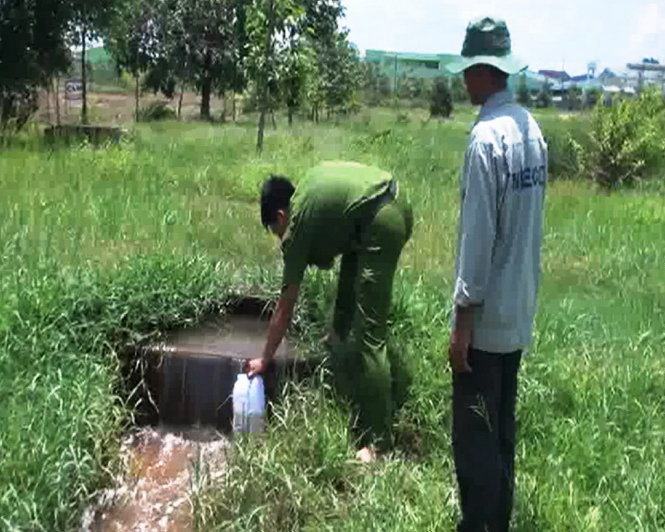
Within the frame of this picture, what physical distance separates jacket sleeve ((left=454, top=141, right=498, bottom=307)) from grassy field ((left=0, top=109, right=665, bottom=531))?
3.62 feet

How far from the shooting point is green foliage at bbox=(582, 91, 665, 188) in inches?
770

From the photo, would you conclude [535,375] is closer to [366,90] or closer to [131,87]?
[131,87]

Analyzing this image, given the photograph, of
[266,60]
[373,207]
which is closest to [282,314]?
[373,207]

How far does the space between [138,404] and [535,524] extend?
8.43 ft

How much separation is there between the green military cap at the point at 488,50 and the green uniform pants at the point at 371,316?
1.38m

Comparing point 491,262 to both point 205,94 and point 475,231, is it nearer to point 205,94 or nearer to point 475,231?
point 475,231

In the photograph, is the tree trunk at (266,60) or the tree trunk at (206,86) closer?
the tree trunk at (266,60)

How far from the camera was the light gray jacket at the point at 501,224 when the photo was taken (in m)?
3.38

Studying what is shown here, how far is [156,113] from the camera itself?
36.2 meters

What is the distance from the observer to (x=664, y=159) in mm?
20469

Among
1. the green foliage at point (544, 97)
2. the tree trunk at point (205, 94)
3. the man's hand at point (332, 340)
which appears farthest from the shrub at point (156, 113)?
the green foliage at point (544, 97)

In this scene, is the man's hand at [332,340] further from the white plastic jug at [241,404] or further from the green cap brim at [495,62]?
the green cap brim at [495,62]

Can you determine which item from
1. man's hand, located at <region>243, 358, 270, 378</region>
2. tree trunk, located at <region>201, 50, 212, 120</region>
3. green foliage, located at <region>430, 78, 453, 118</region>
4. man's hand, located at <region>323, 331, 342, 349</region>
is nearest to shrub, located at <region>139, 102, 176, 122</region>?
tree trunk, located at <region>201, 50, 212, 120</region>

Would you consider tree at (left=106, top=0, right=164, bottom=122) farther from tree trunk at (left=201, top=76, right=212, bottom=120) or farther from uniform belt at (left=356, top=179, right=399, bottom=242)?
uniform belt at (left=356, top=179, right=399, bottom=242)
